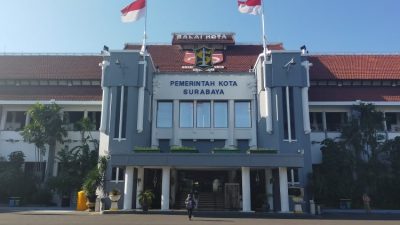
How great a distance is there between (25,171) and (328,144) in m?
26.3

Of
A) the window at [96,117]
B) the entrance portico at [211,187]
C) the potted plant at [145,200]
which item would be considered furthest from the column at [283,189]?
the window at [96,117]

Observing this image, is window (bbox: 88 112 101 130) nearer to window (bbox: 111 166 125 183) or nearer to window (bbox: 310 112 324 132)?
window (bbox: 111 166 125 183)

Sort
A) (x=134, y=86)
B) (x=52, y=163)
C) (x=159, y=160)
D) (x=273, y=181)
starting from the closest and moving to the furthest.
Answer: (x=159, y=160), (x=273, y=181), (x=134, y=86), (x=52, y=163)

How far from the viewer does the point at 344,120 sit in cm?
3591

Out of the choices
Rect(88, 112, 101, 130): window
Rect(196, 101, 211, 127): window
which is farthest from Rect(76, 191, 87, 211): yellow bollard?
Rect(196, 101, 211, 127): window

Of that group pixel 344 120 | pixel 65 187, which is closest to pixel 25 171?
pixel 65 187

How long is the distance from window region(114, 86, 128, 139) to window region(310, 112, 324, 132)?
56.4ft

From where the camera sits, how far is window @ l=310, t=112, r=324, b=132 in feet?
117

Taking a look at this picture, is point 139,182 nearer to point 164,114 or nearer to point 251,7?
point 164,114

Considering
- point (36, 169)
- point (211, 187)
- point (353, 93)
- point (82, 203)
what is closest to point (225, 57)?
point (353, 93)

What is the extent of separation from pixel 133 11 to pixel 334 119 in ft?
68.0

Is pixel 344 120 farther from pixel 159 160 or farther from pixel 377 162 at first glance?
pixel 159 160

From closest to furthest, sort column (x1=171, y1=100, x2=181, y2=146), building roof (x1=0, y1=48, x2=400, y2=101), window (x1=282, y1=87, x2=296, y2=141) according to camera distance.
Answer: window (x1=282, y1=87, x2=296, y2=141) < column (x1=171, y1=100, x2=181, y2=146) < building roof (x1=0, y1=48, x2=400, y2=101)

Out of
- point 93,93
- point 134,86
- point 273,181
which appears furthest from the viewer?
point 93,93
